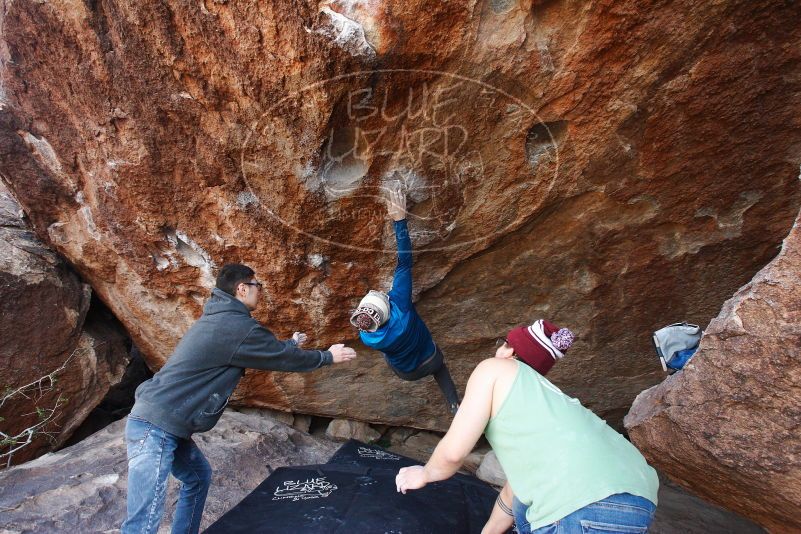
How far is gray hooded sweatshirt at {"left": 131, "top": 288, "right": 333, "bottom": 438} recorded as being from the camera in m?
2.22

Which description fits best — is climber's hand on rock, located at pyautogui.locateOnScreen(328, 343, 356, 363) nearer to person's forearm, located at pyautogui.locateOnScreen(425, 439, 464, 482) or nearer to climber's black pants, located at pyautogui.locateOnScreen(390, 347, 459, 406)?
climber's black pants, located at pyautogui.locateOnScreen(390, 347, 459, 406)

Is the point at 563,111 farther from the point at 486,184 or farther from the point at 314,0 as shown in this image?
the point at 314,0

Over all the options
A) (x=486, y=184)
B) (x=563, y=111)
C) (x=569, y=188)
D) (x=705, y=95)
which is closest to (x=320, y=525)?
(x=486, y=184)

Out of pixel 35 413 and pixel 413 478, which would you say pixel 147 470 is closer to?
pixel 413 478

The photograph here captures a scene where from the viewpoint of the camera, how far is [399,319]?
2691 mm

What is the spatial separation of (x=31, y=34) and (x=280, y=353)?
210cm

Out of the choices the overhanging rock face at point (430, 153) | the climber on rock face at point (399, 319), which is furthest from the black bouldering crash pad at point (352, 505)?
the overhanging rock face at point (430, 153)

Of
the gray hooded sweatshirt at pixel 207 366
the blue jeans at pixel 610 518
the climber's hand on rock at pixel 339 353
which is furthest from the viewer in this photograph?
the climber's hand on rock at pixel 339 353

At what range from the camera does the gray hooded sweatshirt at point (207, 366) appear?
2.22 meters

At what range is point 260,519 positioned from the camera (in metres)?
2.74

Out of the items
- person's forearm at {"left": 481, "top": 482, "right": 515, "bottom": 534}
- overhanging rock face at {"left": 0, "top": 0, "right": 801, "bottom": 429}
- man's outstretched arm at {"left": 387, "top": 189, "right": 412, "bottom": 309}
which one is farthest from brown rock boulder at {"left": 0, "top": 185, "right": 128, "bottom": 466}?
person's forearm at {"left": 481, "top": 482, "right": 515, "bottom": 534}

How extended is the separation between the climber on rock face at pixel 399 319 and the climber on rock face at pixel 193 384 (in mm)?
268

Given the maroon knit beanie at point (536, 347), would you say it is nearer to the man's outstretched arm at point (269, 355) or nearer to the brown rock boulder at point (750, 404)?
the brown rock boulder at point (750, 404)

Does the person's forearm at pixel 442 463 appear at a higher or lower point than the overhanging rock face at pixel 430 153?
lower
